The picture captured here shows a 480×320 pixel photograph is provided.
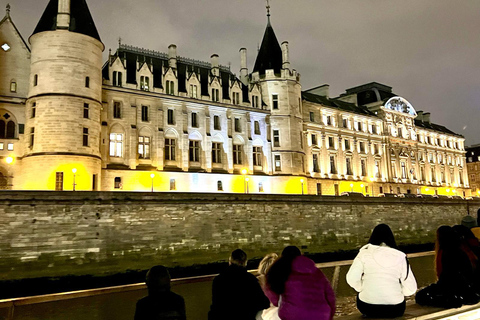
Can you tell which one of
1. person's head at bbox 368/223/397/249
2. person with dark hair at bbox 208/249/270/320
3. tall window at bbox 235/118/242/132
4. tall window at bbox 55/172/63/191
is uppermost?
tall window at bbox 235/118/242/132

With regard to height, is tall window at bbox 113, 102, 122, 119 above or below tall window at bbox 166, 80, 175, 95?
below

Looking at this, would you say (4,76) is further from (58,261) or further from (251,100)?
(251,100)

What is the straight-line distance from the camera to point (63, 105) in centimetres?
2830

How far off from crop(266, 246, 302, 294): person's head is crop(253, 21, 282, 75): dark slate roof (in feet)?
133

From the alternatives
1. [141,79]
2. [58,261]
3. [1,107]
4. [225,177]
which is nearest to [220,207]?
[58,261]

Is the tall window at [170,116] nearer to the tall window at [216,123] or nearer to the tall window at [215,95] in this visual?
the tall window at [216,123]

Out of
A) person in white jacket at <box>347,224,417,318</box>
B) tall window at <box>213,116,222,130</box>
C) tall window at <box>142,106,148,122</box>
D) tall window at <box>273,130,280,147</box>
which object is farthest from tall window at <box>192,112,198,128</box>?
person in white jacket at <box>347,224,417,318</box>

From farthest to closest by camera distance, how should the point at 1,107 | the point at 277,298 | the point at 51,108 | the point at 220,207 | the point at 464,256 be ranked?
the point at 1,107, the point at 51,108, the point at 220,207, the point at 464,256, the point at 277,298

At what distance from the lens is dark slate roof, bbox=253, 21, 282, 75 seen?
44250 millimetres

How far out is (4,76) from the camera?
1197 inches

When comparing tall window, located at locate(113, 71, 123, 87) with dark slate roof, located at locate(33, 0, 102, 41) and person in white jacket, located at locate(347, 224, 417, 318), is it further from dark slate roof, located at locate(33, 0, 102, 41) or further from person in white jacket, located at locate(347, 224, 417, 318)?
person in white jacket, located at locate(347, 224, 417, 318)

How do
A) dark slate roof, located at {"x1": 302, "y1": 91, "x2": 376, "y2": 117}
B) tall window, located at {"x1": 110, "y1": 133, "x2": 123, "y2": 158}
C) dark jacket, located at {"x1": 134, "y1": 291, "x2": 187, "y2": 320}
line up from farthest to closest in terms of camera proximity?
dark slate roof, located at {"x1": 302, "y1": 91, "x2": 376, "y2": 117} → tall window, located at {"x1": 110, "y1": 133, "x2": 123, "y2": 158} → dark jacket, located at {"x1": 134, "y1": 291, "x2": 187, "y2": 320}

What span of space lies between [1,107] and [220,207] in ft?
60.5

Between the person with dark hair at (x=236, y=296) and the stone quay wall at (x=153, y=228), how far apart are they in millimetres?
15875
